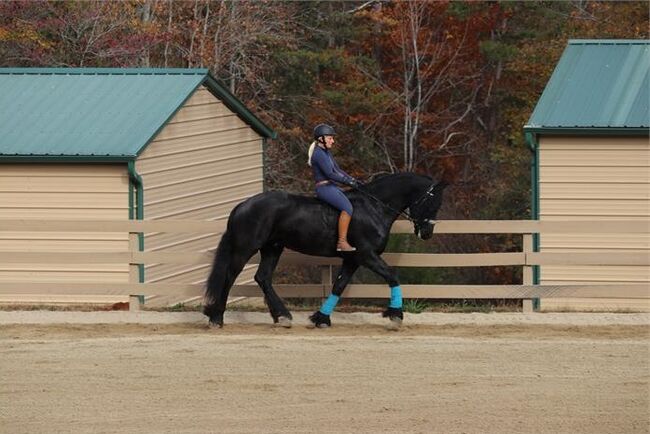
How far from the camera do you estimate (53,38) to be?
33.9 m

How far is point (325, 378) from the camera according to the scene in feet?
42.8

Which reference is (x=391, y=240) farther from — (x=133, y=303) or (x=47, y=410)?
(x=47, y=410)

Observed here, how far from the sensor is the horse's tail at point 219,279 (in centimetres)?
1622

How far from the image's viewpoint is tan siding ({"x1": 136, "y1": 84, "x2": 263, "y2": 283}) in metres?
22.0

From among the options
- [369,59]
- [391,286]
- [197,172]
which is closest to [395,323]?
[391,286]

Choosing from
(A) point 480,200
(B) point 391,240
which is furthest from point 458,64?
(B) point 391,240

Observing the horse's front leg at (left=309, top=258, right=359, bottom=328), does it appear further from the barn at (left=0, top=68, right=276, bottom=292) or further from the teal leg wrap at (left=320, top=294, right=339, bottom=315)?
the barn at (left=0, top=68, right=276, bottom=292)

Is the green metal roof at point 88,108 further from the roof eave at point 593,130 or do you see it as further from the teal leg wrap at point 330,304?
the roof eave at point 593,130

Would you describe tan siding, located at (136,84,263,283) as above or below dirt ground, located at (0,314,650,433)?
above

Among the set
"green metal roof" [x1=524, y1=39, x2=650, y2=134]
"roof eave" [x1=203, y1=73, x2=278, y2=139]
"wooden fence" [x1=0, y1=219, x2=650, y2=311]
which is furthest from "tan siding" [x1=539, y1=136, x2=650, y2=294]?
"roof eave" [x1=203, y1=73, x2=278, y2=139]

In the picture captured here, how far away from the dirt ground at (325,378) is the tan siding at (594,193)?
4094mm

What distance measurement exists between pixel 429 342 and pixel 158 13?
72.1ft

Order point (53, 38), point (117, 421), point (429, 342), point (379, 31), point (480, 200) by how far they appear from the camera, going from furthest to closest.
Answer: point (379, 31) → point (480, 200) → point (53, 38) → point (429, 342) → point (117, 421)

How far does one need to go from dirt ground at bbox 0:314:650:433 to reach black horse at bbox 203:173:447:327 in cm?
50
